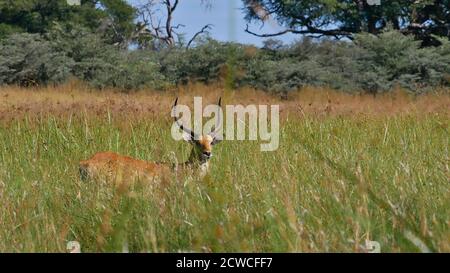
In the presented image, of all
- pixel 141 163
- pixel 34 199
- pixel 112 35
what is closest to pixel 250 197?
pixel 34 199

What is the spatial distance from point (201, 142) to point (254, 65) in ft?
44.1

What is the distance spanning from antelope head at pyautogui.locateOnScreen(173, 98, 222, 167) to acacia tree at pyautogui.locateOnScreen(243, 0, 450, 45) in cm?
1770

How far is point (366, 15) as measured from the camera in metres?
24.5

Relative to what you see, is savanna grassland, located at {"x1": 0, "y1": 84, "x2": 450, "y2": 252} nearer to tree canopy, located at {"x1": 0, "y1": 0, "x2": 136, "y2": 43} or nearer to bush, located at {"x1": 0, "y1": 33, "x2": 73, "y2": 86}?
bush, located at {"x1": 0, "y1": 33, "x2": 73, "y2": 86}

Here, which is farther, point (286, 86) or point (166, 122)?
point (286, 86)

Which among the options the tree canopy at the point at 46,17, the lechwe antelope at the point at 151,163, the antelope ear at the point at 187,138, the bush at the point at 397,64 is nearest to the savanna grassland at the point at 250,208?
the lechwe antelope at the point at 151,163

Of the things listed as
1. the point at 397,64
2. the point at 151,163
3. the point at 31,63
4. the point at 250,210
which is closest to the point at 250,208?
the point at 250,210

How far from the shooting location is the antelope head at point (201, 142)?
5.75 meters

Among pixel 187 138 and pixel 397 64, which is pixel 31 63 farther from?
pixel 187 138

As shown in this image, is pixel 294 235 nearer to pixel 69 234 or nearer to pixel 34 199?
pixel 69 234

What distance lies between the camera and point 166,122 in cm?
784

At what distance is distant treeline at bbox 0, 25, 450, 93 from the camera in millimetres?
18297

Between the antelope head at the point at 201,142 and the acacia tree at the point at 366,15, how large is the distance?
17.7 metres

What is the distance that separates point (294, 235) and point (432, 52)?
18.9m
